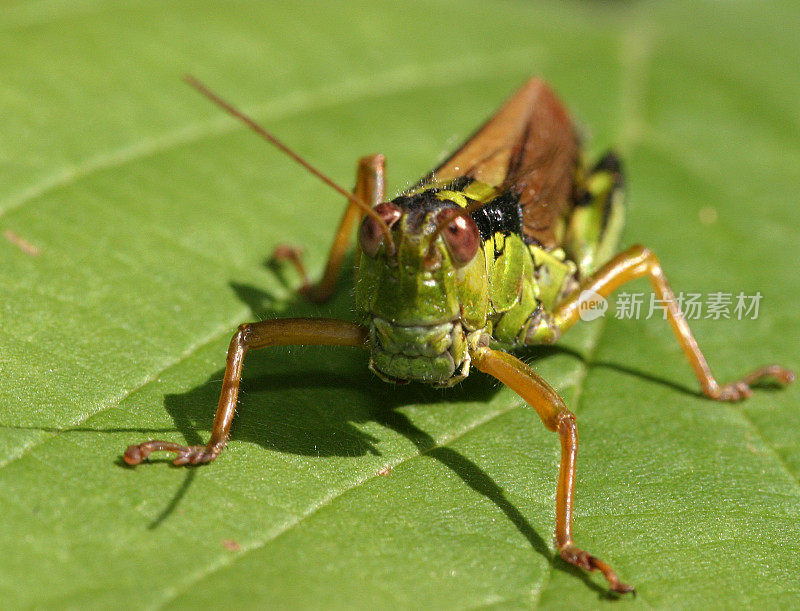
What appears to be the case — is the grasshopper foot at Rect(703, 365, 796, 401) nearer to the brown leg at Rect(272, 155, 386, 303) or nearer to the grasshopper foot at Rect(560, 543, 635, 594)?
the grasshopper foot at Rect(560, 543, 635, 594)

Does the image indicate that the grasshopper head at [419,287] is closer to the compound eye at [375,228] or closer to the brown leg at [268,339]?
the compound eye at [375,228]

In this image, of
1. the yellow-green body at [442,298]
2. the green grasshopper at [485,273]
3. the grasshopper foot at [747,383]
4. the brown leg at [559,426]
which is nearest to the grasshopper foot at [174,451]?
the green grasshopper at [485,273]

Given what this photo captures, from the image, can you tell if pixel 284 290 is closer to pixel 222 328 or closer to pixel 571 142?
pixel 222 328

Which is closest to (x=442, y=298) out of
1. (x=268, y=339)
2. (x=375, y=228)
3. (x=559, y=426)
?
(x=375, y=228)

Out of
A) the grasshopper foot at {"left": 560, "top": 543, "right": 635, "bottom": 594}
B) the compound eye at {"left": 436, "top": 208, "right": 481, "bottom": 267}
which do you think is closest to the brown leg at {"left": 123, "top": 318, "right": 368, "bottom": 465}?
the compound eye at {"left": 436, "top": 208, "right": 481, "bottom": 267}

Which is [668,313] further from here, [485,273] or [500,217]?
[485,273]

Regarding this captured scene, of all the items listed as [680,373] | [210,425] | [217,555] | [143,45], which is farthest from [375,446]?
[143,45]
